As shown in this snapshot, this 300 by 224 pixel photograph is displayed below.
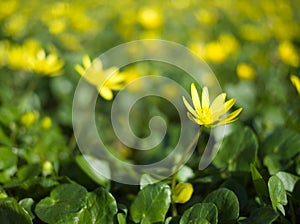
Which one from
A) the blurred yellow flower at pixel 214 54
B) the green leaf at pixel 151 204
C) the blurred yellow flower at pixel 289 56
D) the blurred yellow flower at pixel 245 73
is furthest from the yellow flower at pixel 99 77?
the blurred yellow flower at pixel 289 56

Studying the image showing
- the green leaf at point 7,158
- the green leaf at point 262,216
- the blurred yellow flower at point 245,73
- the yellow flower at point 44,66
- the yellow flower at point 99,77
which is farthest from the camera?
the blurred yellow flower at point 245,73

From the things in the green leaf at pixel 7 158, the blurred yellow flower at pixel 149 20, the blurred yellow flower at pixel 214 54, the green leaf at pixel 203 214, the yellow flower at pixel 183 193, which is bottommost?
the blurred yellow flower at pixel 214 54

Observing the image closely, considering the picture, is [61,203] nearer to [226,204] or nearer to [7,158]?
[7,158]

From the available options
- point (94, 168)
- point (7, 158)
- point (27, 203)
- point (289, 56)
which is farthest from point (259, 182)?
point (289, 56)

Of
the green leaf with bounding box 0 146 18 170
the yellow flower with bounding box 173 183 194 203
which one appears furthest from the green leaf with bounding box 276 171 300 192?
the green leaf with bounding box 0 146 18 170

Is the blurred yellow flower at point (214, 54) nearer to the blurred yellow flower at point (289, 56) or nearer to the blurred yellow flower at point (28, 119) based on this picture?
the blurred yellow flower at point (289, 56)

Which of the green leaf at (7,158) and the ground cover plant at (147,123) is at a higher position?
the green leaf at (7,158)

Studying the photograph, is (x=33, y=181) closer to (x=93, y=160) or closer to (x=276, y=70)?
(x=93, y=160)
